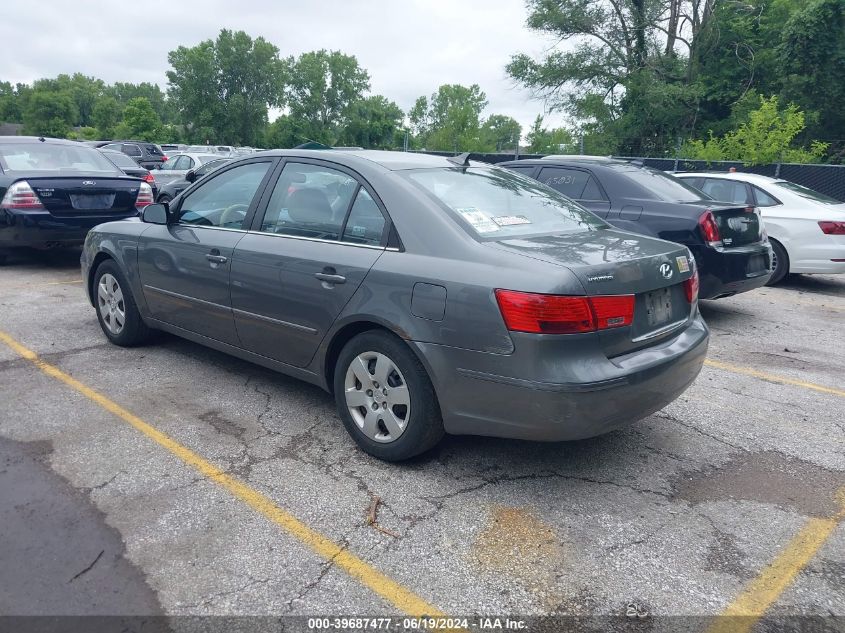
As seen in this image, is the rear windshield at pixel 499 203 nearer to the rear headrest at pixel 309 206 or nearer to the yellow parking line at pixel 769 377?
the rear headrest at pixel 309 206

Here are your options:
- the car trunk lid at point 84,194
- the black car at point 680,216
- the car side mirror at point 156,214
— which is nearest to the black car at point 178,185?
the car trunk lid at point 84,194

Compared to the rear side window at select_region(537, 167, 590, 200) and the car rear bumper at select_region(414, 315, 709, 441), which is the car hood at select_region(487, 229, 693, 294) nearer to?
the car rear bumper at select_region(414, 315, 709, 441)

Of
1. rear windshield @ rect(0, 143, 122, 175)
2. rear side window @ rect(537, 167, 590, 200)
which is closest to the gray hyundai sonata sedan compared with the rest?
rear side window @ rect(537, 167, 590, 200)

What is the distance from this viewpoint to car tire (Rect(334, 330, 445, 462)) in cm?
328

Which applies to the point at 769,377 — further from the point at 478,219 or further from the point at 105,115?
the point at 105,115

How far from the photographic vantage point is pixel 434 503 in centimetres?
318

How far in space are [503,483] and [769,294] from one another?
6.81 m

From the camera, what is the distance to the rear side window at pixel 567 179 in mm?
7312

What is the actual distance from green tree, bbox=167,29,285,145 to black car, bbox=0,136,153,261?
7000cm

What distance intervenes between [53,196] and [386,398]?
6.52 m

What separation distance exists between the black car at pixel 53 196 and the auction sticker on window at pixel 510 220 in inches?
250

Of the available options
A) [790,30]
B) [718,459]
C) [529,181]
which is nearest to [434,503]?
[718,459]

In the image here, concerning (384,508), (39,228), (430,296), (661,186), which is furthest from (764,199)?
(39,228)

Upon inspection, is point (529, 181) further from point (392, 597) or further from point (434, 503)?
point (392, 597)
